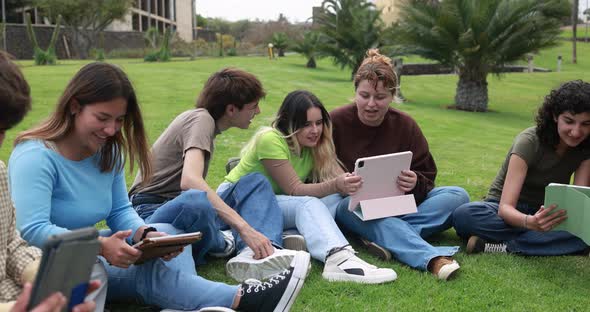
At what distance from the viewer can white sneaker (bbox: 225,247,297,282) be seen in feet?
10.8

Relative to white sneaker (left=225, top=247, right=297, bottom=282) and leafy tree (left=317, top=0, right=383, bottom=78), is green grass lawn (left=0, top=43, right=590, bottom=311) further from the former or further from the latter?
leafy tree (left=317, top=0, right=383, bottom=78)

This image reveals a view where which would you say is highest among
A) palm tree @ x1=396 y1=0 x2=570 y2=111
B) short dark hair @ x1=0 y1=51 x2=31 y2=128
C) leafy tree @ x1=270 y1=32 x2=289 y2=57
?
leafy tree @ x1=270 y1=32 x2=289 y2=57

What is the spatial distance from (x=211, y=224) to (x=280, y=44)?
35.7 m

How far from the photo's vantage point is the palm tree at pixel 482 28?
15547mm

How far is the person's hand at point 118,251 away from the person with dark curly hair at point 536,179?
88.4 inches

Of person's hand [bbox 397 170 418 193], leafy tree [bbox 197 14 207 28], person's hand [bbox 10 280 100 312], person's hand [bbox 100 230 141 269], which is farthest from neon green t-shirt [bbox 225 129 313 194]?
leafy tree [bbox 197 14 207 28]

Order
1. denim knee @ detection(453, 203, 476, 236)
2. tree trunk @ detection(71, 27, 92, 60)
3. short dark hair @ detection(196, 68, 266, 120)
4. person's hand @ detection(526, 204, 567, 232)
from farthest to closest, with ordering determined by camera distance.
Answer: tree trunk @ detection(71, 27, 92, 60) < denim knee @ detection(453, 203, 476, 236) < short dark hair @ detection(196, 68, 266, 120) < person's hand @ detection(526, 204, 567, 232)

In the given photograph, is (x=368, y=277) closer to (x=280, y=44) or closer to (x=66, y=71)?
(x=66, y=71)

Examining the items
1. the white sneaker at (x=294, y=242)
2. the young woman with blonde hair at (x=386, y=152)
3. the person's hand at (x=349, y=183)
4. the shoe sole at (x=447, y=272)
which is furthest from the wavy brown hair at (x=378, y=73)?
the shoe sole at (x=447, y=272)

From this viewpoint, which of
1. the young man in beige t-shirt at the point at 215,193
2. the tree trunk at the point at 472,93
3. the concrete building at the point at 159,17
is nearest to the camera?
the young man in beige t-shirt at the point at 215,193

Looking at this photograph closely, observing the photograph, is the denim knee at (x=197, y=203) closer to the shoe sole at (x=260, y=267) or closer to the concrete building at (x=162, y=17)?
the shoe sole at (x=260, y=267)

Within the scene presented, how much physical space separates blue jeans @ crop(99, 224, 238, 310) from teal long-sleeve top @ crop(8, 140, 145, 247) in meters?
0.22

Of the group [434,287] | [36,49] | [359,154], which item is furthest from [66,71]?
[434,287]

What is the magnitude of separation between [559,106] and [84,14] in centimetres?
3694
